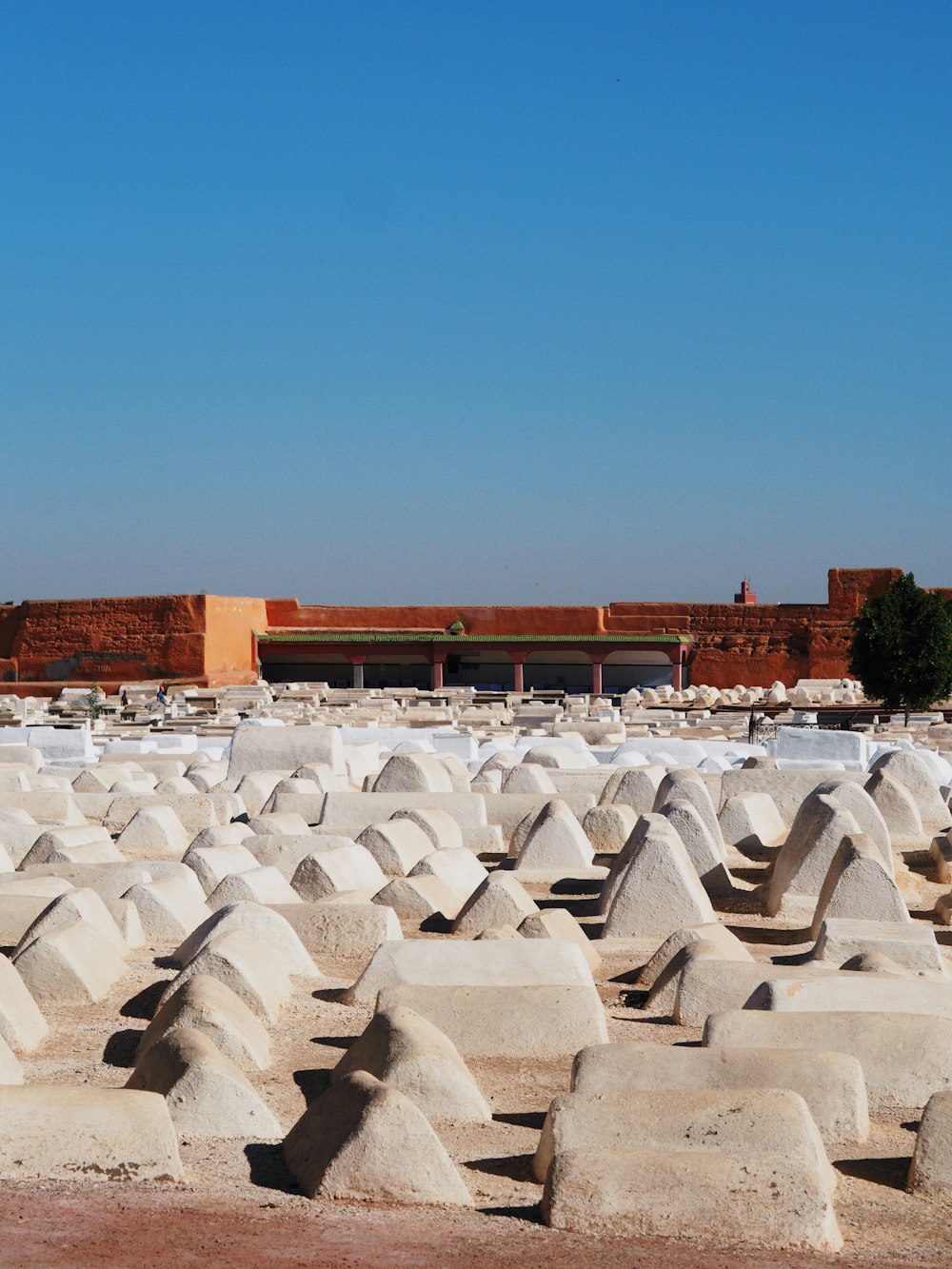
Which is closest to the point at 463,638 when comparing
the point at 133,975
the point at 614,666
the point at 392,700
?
the point at 614,666

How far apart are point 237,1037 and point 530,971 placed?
1141 millimetres

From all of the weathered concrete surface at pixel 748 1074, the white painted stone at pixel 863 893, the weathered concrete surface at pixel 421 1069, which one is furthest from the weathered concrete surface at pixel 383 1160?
the white painted stone at pixel 863 893

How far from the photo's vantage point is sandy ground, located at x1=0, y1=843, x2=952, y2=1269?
290 centimetres

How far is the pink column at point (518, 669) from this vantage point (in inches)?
1296

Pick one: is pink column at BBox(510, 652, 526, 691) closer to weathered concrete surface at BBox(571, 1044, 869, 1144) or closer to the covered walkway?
the covered walkway

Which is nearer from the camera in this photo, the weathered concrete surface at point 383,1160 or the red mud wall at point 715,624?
the weathered concrete surface at point 383,1160

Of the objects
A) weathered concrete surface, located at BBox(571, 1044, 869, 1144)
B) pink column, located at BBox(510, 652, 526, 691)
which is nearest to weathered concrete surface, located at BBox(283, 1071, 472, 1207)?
weathered concrete surface, located at BBox(571, 1044, 869, 1144)

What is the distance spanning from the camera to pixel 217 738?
1677cm

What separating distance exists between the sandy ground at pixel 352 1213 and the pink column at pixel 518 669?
28.2m

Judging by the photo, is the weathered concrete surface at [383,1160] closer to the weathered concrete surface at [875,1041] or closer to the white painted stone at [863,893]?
the weathered concrete surface at [875,1041]

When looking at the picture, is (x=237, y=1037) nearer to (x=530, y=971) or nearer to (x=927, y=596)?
(x=530, y=971)

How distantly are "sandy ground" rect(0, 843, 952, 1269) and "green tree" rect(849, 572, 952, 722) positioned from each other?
2412cm

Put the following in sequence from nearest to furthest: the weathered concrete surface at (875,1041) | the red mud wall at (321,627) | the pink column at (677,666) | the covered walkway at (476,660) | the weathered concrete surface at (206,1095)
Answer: the weathered concrete surface at (206,1095) → the weathered concrete surface at (875,1041) → the red mud wall at (321,627) → the covered walkway at (476,660) → the pink column at (677,666)

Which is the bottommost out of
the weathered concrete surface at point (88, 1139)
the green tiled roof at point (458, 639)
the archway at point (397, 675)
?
the archway at point (397, 675)
